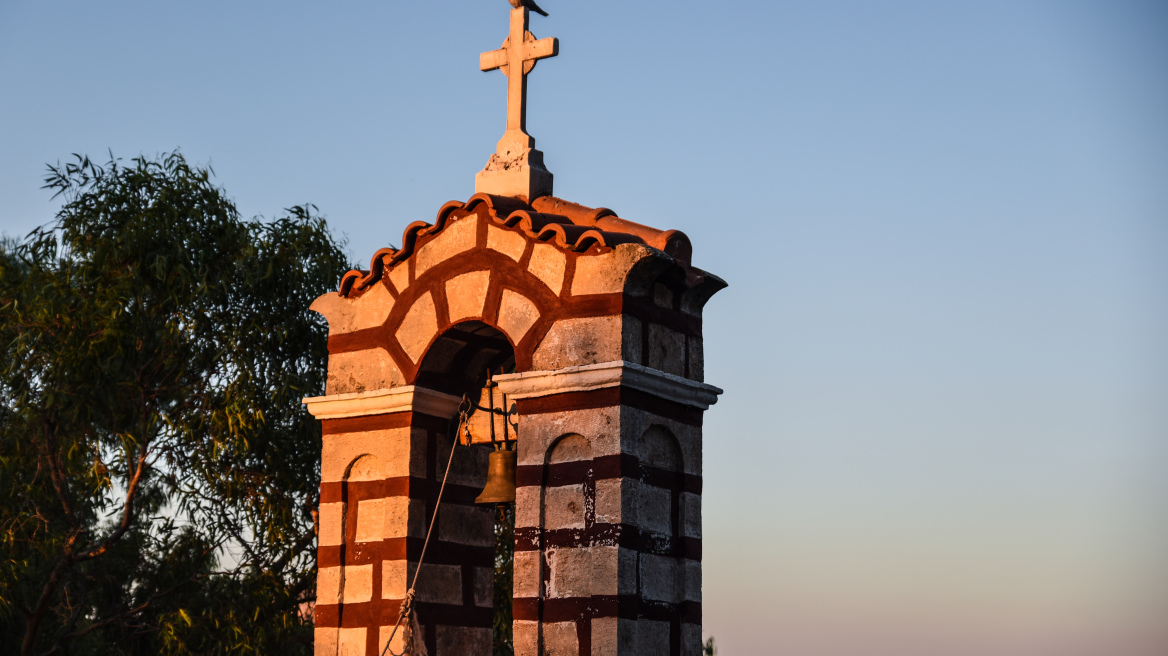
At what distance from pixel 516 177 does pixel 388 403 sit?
1529 mm

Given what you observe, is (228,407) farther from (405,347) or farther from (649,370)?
(649,370)

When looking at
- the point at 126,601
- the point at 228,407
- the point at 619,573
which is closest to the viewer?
the point at 619,573

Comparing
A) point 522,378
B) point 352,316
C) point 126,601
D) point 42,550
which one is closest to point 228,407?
point 42,550

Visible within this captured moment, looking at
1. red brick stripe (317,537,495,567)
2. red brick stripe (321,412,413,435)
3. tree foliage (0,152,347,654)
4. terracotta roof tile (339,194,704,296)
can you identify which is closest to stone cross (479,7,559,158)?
terracotta roof tile (339,194,704,296)

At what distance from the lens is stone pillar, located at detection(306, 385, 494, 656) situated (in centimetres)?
839

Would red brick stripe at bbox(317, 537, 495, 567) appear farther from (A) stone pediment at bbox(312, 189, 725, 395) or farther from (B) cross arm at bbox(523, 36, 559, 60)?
(B) cross arm at bbox(523, 36, 559, 60)

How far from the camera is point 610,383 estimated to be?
7578 mm

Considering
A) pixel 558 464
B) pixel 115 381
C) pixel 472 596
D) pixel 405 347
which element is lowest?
pixel 472 596

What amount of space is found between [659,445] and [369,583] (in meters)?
1.95

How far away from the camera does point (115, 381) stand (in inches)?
533

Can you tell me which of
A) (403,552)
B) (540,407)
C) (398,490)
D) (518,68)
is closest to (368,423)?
(398,490)

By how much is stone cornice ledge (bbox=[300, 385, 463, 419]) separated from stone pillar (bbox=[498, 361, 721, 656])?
2.32 feet

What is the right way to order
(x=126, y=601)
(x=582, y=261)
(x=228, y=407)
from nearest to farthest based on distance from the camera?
(x=582, y=261) → (x=228, y=407) → (x=126, y=601)

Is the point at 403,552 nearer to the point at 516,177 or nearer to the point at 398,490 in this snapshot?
the point at 398,490
